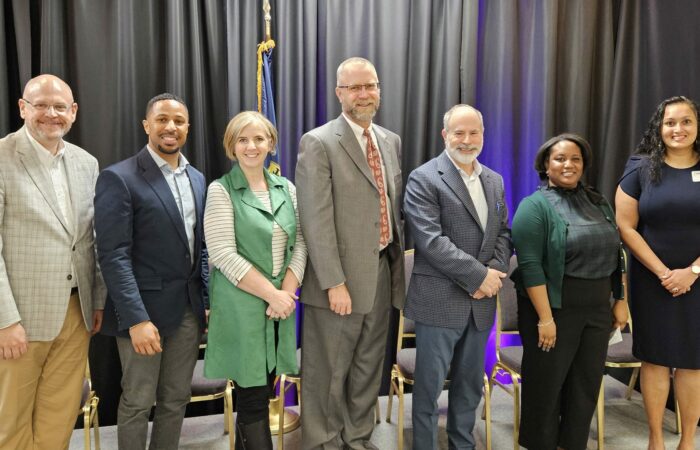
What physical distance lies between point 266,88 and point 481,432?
2.39m

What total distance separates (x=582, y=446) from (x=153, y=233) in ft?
7.28

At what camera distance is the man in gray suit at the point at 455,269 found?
7.68 ft

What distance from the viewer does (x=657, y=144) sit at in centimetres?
261

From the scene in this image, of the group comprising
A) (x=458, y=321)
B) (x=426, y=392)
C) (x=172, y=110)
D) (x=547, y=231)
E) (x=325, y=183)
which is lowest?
(x=426, y=392)

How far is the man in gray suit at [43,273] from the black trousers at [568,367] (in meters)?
2.03

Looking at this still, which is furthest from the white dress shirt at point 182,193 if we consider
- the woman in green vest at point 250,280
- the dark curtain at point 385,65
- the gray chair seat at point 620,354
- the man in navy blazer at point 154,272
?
the gray chair seat at point 620,354

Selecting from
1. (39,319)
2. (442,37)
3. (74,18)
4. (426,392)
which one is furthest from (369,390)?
(74,18)

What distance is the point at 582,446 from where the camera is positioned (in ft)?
8.27

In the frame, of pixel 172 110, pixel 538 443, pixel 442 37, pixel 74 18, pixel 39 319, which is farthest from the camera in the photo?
pixel 442 37

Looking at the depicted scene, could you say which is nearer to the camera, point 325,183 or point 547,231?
point 325,183

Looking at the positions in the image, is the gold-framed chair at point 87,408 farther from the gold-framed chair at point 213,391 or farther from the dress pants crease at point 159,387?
the gold-framed chair at point 213,391

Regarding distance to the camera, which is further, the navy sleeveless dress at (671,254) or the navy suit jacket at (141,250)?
the navy sleeveless dress at (671,254)

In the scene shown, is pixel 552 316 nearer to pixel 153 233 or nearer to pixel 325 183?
pixel 325 183

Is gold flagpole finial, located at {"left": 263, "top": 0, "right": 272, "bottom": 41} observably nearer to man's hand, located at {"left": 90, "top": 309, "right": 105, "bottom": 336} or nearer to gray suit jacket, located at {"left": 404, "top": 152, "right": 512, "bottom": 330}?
gray suit jacket, located at {"left": 404, "top": 152, "right": 512, "bottom": 330}
